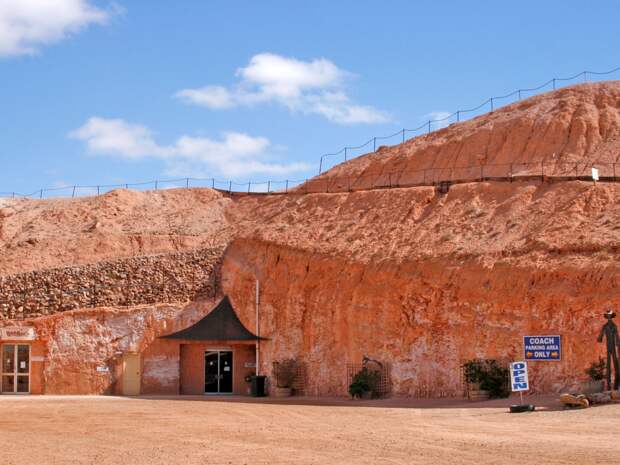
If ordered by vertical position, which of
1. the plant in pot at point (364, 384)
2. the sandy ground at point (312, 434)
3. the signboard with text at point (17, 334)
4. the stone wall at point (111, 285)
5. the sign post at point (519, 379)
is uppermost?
the stone wall at point (111, 285)

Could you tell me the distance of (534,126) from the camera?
49000 millimetres

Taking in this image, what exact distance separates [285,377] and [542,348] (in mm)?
12536

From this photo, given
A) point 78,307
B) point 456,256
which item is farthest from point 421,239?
point 78,307

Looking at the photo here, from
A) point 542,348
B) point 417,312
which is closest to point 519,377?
point 542,348

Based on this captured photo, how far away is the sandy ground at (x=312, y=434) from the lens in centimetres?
1789

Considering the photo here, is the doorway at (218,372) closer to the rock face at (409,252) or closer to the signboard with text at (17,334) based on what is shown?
the rock face at (409,252)

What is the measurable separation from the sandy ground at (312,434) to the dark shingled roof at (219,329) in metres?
9.66

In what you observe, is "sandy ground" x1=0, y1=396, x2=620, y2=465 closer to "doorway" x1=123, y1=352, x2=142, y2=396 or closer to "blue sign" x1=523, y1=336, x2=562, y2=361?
"blue sign" x1=523, y1=336, x2=562, y2=361

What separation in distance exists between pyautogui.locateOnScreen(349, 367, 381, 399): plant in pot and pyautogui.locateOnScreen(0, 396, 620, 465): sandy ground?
3594mm

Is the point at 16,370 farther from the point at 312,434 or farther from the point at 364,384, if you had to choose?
the point at 312,434

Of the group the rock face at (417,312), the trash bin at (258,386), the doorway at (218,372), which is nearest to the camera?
the rock face at (417,312)

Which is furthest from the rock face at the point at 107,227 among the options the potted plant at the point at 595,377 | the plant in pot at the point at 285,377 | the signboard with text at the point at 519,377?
the signboard with text at the point at 519,377

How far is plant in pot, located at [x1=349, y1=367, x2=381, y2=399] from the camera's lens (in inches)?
1449

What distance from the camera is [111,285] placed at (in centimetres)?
4494
